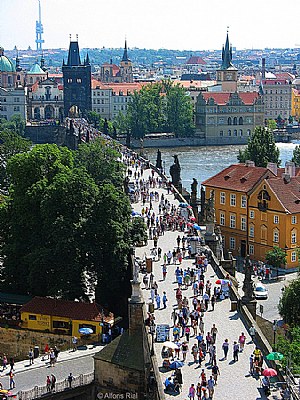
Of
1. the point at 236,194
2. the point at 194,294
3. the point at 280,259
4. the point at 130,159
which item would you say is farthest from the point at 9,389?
the point at 130,159

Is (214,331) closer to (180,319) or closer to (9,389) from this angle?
(180,319)

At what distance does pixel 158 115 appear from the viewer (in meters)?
152

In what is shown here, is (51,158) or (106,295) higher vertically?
(51,158)

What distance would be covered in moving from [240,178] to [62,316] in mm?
26244

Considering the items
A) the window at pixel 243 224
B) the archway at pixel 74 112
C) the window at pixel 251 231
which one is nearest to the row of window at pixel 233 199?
the window at pixel 243 224

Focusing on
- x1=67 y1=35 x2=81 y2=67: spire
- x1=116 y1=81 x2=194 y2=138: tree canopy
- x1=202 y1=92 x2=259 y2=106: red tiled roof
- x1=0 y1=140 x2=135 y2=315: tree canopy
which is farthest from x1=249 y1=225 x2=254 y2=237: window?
x1=67 y1=35 x2=81 y2=67: spire

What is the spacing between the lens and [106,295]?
41.1 meters

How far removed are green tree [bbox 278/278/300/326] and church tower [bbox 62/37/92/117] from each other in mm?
124117

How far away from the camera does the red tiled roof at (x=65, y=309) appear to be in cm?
3809

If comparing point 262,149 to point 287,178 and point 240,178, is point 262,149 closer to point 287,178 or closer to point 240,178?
point 240,178

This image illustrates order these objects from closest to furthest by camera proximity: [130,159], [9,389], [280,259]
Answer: [9,389] → [280,259] → [130,159]

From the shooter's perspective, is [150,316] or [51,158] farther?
[51,158]

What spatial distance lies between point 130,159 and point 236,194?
27.0 metres

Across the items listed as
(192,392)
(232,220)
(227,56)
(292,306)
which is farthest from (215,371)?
(227,56)
